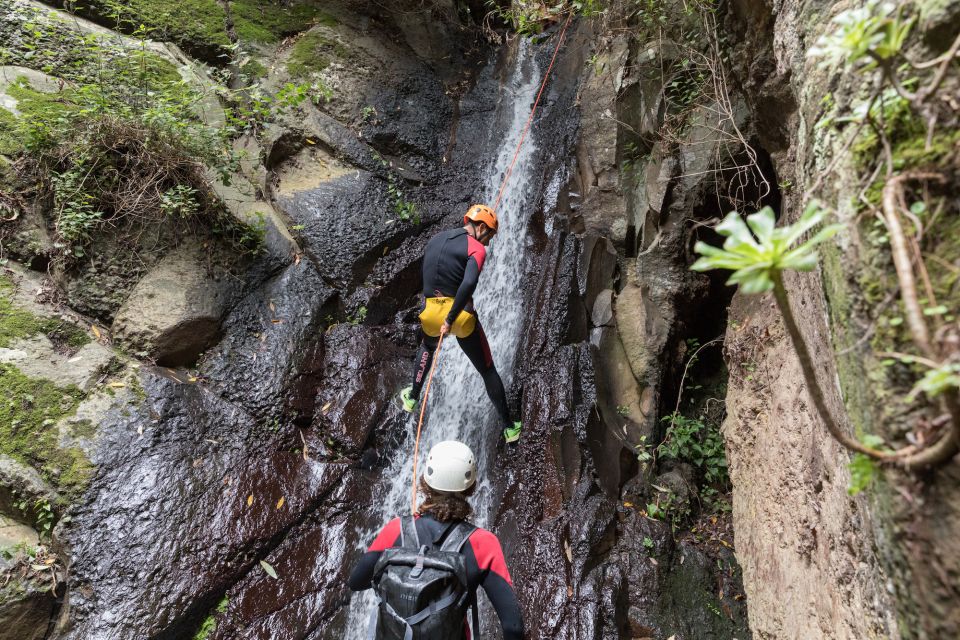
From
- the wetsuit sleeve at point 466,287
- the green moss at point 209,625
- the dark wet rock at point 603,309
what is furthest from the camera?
the dark wet rock at point 603,309

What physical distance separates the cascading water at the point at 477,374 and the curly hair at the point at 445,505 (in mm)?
2319

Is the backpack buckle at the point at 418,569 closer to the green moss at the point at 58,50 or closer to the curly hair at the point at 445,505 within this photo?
the curly hair at the point at 445,505

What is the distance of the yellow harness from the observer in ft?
14.7

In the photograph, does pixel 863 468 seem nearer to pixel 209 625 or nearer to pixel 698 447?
pixel 698 447

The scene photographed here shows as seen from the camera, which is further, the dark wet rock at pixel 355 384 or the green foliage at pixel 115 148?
the dark wet rock at pixel 355 384

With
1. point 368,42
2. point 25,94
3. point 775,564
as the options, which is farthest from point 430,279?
point 368,42

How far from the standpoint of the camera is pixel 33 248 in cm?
452

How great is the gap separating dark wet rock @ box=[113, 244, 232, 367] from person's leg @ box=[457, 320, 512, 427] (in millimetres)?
2560

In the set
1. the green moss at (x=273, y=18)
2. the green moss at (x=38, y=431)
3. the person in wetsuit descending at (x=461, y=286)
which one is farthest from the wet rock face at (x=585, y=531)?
the green moss at (x=273, y=18)

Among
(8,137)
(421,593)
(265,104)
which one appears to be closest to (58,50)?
(8,137)

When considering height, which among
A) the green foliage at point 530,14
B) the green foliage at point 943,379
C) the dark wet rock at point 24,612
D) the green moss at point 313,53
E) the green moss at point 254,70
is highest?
the green foliage at point 530,14

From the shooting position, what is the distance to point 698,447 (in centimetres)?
493

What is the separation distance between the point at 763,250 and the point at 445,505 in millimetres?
1802

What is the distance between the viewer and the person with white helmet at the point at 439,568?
2.03 m
